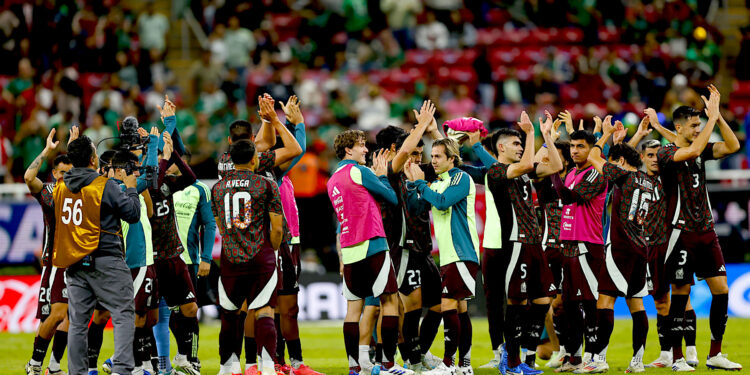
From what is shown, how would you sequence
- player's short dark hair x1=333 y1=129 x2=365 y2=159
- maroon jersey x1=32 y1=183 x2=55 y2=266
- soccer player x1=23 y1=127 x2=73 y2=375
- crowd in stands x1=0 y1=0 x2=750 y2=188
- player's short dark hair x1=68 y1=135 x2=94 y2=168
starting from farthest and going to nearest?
crowd in stands x1=0 y1=0 x2=750 y2=188 → maroon jersey x1=32 y1=183 x2=55 y2=266 → soccer player x1=23 y1=127 x2=73 y2=375 → player's short dark hair x1=333 y1=129 x2=365 y2=159 → player's short dark hair x1=68 y1=135 x2=94 y2=168

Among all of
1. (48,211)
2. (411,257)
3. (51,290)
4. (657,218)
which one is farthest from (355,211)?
(48,211)

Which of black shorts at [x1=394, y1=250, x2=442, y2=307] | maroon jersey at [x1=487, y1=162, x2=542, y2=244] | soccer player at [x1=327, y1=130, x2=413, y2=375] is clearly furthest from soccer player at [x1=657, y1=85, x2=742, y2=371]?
soccer player at [x1=327, y1=130, x2=413, y2=375]

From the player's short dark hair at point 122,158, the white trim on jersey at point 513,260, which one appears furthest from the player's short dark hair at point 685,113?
the player's short dark hair at point 122,158

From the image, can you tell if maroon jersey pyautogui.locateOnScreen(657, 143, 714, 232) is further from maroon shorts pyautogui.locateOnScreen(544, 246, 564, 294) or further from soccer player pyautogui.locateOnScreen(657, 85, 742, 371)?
maroon shorts pyautogui.locateOnScreen(544, 246, 564, 294)

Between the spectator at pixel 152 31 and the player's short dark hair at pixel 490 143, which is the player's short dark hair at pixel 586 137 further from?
the spectator at pixel 152 31

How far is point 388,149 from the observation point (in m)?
11.2

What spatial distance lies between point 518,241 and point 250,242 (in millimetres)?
2980

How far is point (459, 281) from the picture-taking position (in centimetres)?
1054

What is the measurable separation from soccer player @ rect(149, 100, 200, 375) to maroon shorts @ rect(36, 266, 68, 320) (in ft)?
3.52

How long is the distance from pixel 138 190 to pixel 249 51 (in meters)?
15.9

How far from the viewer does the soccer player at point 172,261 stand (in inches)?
452

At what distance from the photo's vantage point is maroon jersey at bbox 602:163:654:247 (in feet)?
36.7

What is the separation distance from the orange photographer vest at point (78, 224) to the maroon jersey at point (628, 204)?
553cm

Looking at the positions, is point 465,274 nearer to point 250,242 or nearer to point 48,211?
point 250,242
